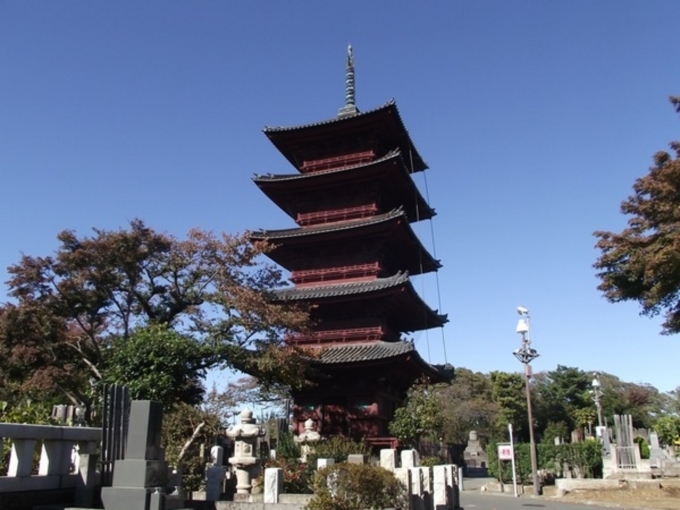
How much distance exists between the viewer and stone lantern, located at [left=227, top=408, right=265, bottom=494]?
1563cm

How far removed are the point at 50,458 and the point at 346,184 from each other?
62.4 feet

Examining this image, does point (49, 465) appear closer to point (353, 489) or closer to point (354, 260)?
point (353, 489)

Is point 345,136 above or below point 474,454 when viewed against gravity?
above

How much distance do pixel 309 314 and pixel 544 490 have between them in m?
14.8

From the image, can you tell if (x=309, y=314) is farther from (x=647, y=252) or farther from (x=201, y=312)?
(x=647, y=252)

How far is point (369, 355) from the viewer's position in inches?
888

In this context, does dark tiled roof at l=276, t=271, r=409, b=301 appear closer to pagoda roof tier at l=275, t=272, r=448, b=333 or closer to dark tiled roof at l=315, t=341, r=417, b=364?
pagoda roof tier at l=275, t=272, r=448, b=333

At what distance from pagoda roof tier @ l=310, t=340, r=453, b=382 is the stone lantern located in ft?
19.5

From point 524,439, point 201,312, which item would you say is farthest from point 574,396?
point 201,312

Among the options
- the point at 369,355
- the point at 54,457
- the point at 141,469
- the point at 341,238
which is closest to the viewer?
the point at 141,469

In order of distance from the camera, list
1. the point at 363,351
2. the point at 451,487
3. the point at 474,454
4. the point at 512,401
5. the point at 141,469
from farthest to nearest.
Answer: the point at 474,454, the point at 512,401, the point at 363,351, the point at 451,487, the point at 141,469

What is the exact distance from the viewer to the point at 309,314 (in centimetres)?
2470

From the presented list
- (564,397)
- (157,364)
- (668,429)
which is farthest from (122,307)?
(564,397)

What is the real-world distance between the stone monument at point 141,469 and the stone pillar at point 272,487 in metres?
2.77
